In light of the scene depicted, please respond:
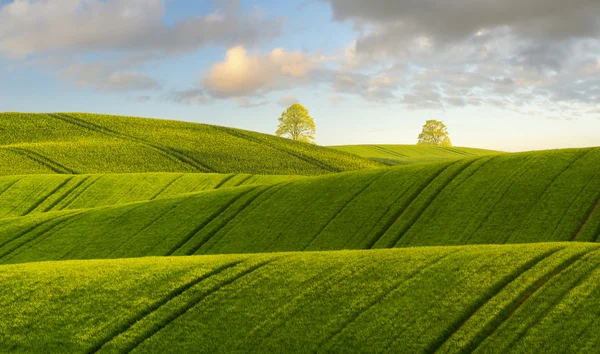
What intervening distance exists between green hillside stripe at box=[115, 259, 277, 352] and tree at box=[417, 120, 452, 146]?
14138 centimetres

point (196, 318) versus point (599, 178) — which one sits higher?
point (599, 178)

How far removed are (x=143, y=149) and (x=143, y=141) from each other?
7048 mm

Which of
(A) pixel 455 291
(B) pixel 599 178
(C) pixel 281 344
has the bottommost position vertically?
(C) pixel 281 344

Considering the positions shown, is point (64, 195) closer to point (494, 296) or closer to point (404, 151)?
point (494, 296)

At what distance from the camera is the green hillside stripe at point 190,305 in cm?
1823

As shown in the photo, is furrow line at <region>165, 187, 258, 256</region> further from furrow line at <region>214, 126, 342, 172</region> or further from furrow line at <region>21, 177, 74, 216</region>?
furrow line at <region>214, 126, 342, 172</region>

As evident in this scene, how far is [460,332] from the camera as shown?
16.2 metres

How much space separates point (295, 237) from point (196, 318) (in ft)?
53.9

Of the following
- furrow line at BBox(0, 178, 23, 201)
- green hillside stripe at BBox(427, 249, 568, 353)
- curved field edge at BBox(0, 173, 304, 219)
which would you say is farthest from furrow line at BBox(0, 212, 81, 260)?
green hillside stripe at BBox(427, 249, 568, 353)

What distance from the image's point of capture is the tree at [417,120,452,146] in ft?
516

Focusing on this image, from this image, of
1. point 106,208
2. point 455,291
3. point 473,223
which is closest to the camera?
point 455,291

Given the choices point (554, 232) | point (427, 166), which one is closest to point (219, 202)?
point (427, 166)

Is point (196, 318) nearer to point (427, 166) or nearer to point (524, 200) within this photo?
point (524, 200)

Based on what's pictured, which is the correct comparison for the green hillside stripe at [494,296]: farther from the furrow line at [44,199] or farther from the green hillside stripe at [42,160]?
the green hillside stripe at [42,160]
